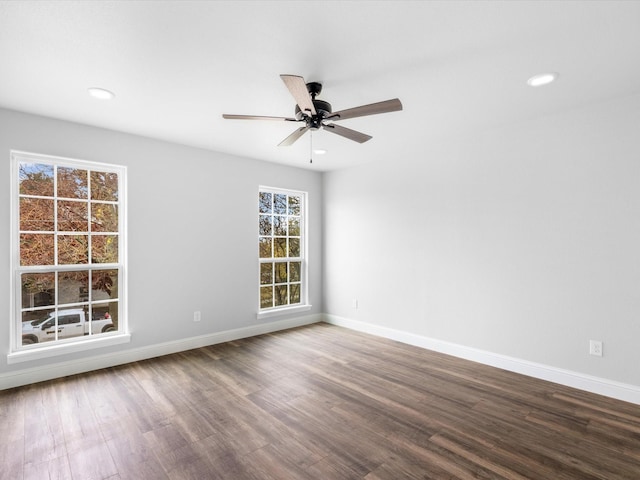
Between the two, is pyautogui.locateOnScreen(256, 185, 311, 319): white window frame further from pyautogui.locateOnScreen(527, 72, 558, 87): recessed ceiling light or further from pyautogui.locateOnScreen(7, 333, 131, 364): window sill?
pyautogui.locateOnScreen(527, 72, 558, 87): recessed ceiling light

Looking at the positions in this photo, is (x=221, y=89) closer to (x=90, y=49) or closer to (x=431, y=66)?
(x=90, y=49)

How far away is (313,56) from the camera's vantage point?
6.91ft

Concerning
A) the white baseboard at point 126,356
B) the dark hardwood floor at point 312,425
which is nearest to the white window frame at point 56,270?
the white baseboard at point 126,356

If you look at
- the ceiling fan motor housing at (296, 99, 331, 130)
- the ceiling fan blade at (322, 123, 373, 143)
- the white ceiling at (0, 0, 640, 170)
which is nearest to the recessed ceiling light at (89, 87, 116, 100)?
the white ceiling at (0, 0, 640, 170)

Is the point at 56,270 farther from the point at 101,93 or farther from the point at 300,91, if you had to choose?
the point at 300,91

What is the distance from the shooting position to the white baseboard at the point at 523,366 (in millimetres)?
2771

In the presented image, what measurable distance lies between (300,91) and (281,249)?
341 cm

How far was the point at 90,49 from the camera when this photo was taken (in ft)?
6.69

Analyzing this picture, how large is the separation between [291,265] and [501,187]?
3216 millimetres

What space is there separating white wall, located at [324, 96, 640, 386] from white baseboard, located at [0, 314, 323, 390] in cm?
166

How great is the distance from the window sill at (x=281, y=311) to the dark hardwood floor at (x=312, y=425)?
4.12ft

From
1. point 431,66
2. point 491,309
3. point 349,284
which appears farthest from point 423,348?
point 431,66

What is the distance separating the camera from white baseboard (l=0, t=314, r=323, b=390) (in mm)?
3039

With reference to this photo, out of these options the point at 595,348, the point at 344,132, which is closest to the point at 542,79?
the point at 344,132
